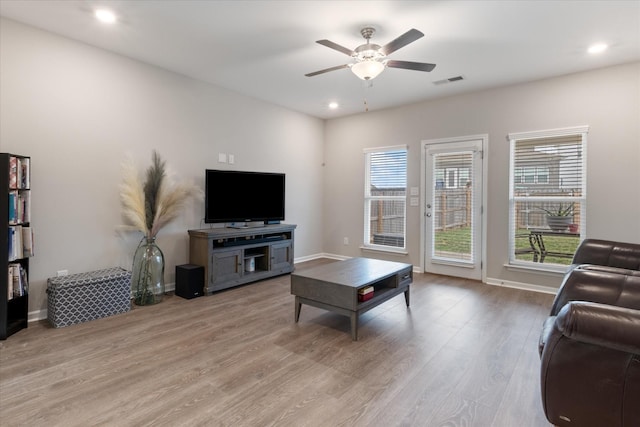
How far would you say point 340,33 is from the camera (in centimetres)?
316

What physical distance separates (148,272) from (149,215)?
25.5 inches

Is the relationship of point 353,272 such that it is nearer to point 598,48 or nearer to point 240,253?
point 240,253

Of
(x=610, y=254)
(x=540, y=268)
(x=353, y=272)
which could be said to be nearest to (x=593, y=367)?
(x=610, y=254)

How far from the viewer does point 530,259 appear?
4.45m

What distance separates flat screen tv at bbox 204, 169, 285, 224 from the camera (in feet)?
14.3

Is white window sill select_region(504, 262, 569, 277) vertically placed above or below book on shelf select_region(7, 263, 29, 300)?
below

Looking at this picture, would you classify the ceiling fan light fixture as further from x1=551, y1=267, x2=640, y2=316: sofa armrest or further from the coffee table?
x1=551, y1=267, x2=640, y2=316: sofa armrest

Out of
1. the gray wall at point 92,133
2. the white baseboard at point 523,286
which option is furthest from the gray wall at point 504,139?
the gray wall at point 92,133

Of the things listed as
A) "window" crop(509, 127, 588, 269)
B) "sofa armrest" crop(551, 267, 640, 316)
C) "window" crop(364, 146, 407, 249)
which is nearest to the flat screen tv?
"window" crop(364, 146, 407, 249)

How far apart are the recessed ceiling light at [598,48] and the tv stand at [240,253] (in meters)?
4.12

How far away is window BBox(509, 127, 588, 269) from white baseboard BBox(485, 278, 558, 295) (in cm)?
29

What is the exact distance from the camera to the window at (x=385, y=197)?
562 centimetres

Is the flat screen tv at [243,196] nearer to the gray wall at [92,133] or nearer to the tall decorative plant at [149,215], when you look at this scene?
the gray wall at [92,133]

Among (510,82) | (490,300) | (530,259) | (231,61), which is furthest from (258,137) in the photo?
(530,259)
